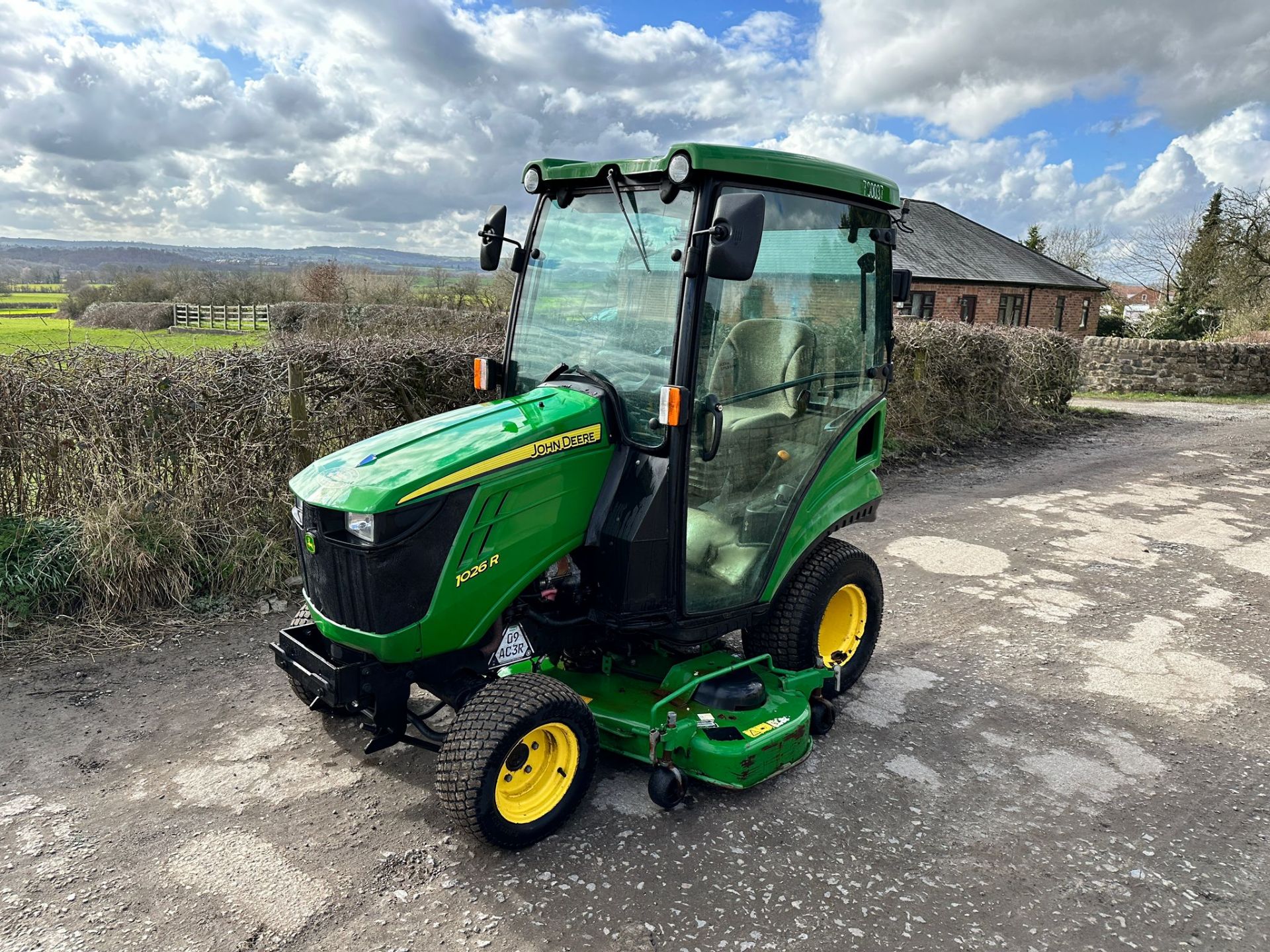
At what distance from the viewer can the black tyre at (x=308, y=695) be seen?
3668 millimetres

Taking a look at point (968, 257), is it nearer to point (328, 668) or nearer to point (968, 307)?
point (968, 307)

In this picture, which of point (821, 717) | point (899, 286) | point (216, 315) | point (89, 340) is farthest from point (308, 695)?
point (216, 315)

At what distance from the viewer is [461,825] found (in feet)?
10.1

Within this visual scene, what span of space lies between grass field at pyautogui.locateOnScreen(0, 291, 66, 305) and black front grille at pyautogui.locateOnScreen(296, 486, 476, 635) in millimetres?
18369

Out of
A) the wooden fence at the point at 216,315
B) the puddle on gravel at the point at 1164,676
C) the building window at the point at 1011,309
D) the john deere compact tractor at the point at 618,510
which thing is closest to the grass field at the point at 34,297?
the wooden fence at the point at 216,315

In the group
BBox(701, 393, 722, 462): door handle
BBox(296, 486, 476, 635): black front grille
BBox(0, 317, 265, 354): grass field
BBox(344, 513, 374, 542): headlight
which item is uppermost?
BBox(0, 317, 265, 354): grass field

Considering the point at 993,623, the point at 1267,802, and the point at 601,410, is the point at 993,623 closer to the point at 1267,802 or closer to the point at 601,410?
the point at 1267,802

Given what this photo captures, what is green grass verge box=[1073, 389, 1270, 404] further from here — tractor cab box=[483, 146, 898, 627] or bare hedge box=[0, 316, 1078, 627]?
bare hedge box=[0, 316, 1078, 627]

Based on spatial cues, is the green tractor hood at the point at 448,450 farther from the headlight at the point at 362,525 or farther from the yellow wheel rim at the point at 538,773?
the yellow wheel rim at the point at 538,773

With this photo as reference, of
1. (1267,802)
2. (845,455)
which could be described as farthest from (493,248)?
(1267,802)

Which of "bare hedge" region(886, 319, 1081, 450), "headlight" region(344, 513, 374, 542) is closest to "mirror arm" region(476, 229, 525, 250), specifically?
"headlight" region(344, 513, 374, 542)

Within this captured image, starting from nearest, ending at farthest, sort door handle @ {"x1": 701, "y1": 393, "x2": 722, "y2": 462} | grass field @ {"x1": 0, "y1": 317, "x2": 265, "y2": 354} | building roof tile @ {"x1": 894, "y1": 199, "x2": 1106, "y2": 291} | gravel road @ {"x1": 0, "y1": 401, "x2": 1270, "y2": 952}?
gravel road @ {"x1": 0, "y1": 401, "x2": 1270, "y2": 952} → door handle @ {"x1": 701, "y1": 393, "x2": 722, "y2": 462} → grass field @ {"x1": 0, "y1": 317, "x2": 265, "y2": 354} → building roof tile @ {"x1": 894, "y1": 199, "x2": 1106, "y2": 291}

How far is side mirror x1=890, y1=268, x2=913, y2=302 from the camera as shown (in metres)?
4.53

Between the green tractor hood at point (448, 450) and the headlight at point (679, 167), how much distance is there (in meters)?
0.91
